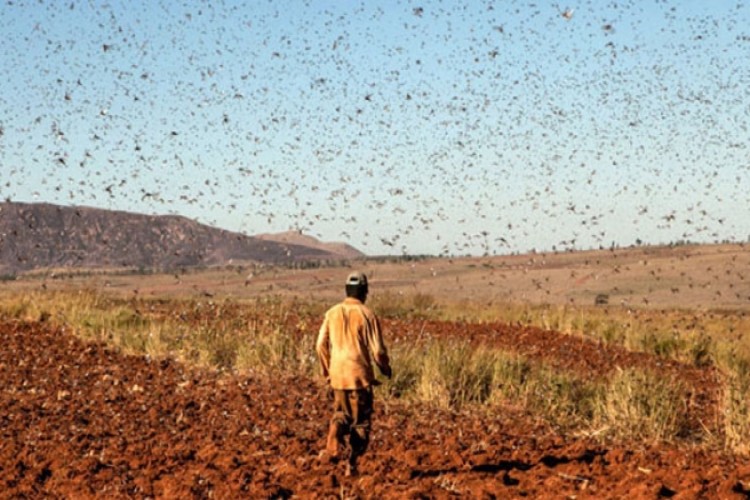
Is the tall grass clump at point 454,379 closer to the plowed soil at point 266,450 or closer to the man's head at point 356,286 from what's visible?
the plowed soil at point 266,450

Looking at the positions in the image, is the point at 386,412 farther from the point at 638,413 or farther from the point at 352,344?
the point at 352,344

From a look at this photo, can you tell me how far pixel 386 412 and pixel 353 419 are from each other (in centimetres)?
355

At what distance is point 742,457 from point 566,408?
98.8 inches

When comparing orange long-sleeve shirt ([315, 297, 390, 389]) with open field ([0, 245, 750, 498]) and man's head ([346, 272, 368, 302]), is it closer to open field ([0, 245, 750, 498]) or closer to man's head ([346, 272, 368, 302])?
man's head ([346, 272, 368, 302])

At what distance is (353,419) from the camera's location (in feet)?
27.2

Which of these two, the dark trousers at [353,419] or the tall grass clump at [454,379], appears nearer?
the dark trousers at [353,419]

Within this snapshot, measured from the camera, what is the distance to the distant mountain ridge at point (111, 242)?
476 ft

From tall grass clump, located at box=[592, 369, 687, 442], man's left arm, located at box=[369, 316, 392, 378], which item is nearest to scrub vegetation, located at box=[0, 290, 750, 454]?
tall grass clump, located at box=[592, 369, 687, 442]

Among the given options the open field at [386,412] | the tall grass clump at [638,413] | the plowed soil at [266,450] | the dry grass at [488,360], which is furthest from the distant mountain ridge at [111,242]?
the tall grass clump at [638,413]

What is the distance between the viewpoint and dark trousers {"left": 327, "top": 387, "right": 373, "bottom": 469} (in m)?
8.23

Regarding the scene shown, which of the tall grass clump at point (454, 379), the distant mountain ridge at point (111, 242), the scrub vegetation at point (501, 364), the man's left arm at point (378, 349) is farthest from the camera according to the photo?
the distant mountain ridge at point (111, 242)

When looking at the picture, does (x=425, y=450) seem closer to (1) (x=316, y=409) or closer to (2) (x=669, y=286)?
(1) (x=316, y=409)

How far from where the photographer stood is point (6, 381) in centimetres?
1462

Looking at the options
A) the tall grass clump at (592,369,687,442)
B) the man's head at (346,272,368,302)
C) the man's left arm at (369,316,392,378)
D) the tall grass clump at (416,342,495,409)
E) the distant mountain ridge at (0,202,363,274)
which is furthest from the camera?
the distant mountain ridge at (0,202,363,274)
